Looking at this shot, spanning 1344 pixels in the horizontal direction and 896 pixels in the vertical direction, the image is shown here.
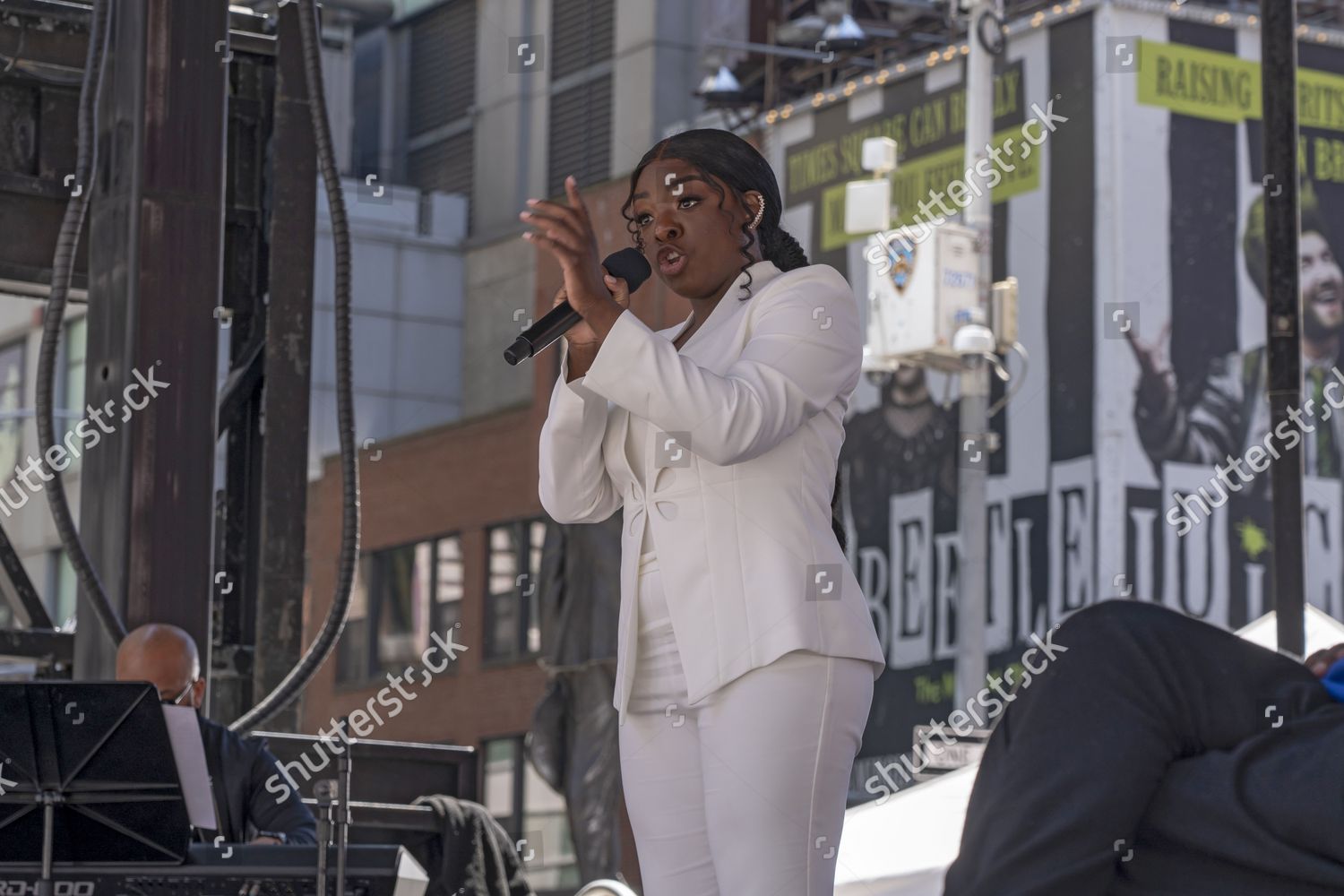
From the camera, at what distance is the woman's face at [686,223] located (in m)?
3.21

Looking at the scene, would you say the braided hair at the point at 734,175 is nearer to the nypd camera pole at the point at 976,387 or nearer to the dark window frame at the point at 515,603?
the nypd camera pole at the point at 976,387

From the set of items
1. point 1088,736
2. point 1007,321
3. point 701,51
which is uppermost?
point 701,51

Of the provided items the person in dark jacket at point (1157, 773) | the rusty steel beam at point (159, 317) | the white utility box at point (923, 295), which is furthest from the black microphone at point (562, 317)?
the white utility box at point (923, 295)

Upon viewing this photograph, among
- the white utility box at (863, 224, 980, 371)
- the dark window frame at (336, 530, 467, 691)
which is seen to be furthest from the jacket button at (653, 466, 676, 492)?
the dark window frame at (336, 530, 467, 691)

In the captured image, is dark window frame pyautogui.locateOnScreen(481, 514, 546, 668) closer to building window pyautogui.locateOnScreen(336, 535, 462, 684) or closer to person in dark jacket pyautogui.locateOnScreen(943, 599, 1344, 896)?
building window pyautogui.locateOnScreen(336, 535, 462, 684)

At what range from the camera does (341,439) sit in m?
5.96

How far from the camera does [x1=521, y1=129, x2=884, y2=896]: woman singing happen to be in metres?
2.97

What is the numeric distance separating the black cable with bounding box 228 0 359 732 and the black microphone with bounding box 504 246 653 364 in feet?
9.05

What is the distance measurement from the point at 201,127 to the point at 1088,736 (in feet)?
13.6

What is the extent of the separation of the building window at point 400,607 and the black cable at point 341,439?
70.4 feet

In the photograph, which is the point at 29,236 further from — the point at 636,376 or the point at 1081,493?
the point at 1081,493

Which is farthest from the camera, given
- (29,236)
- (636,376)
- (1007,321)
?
(1007,321)

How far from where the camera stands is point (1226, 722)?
2.01 meters

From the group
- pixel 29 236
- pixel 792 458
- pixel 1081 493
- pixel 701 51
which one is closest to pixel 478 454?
pixel 701 51
